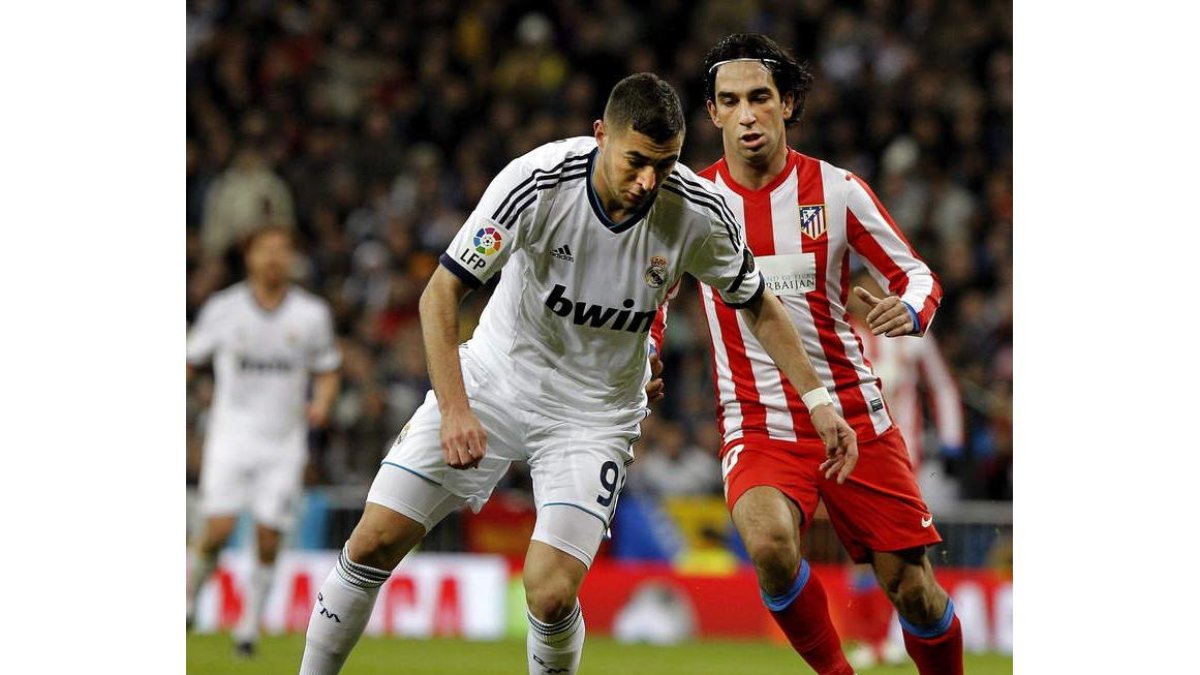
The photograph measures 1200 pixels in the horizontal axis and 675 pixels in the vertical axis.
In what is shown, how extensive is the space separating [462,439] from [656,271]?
81 cm

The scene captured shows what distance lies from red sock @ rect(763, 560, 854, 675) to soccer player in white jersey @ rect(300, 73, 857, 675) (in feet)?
1.69

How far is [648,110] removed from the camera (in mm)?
4254

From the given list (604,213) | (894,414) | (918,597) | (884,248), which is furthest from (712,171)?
(894,414)

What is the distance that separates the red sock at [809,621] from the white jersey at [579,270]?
2.66ft

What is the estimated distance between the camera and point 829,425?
4660 millimetres

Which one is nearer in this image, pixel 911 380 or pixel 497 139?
pixel 911 380

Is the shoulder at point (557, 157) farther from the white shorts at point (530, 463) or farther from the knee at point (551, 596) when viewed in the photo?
the knee at point (551, 596)

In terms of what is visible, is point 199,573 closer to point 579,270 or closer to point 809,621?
point 809,621

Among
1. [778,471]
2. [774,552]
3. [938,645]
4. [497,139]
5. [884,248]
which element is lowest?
[938,645]

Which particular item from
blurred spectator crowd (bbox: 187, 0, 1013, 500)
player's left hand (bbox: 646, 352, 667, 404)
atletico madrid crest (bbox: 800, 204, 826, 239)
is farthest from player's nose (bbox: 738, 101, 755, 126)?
blurred spectator crowd (bbox: 187, 0, 1013, 500)

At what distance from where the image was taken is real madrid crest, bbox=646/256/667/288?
4664 millimetres

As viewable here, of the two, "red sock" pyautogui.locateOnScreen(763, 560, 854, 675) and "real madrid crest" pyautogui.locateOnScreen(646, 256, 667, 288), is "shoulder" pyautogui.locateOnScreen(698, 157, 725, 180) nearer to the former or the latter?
"real madrid crest" pyautogui.locateOnScreen(646, 256, 667, 288)

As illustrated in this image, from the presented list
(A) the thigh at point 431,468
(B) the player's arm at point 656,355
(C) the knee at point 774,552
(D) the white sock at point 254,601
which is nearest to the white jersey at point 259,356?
(D) the white sock at point 254,601
